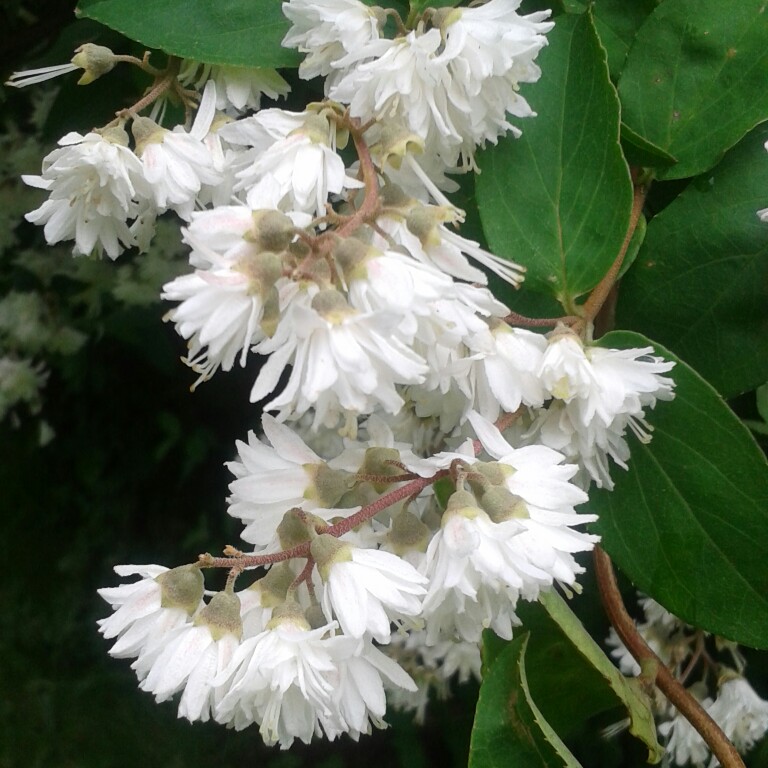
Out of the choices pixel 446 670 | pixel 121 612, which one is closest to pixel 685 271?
pixel 121 612

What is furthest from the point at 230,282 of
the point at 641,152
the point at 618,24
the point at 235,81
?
the point at 618,24

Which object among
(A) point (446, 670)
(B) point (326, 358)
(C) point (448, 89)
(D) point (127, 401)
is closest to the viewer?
(B) point (326, 358)

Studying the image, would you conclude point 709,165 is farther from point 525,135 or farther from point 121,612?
point 121,612

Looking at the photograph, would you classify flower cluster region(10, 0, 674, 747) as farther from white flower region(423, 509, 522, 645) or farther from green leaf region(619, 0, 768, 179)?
green leaf region(619, 0, 768, 179)

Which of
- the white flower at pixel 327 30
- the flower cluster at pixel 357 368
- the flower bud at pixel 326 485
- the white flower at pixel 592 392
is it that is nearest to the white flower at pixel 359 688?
the flower cluster at pixel 357 368

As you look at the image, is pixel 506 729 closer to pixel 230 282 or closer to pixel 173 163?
pixel 230 282

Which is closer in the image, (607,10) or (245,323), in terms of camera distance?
(245,323)

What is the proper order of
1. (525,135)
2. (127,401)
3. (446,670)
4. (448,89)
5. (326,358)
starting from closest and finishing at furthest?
(326,358) < (448,89) < (525,135) < (446,670) < (127,401)

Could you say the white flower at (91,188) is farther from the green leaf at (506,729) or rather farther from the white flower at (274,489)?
the green leaf at (506,729)
